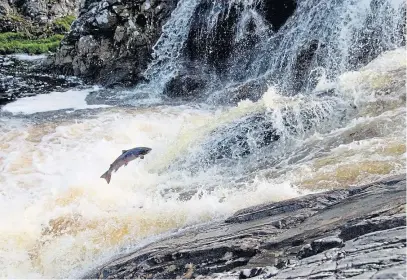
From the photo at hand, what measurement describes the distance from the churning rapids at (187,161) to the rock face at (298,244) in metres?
0.81

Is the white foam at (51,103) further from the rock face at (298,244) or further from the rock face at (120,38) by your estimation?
the rock face at (298,244)

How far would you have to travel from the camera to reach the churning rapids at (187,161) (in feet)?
20.1

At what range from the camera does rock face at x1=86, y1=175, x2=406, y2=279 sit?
3.23 meters

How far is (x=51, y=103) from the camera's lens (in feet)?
48.5

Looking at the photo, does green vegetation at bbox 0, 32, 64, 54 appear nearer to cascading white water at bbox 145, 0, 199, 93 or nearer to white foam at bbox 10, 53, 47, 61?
white foam at bbox 10, 53, 47, 61

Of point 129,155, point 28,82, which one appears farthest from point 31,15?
point 129,155

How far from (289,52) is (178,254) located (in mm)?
9695

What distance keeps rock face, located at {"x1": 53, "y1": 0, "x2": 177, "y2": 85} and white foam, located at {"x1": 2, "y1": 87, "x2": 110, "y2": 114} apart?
4.11 ft

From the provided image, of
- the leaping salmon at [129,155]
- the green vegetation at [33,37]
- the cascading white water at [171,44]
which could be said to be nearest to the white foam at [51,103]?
the cascading white water at [171,44]

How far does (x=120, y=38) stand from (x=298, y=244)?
14.2 m

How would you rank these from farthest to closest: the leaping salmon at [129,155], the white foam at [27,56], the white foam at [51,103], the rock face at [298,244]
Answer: the white foam at [27,56], the white foam at [51,103], the leaping salmon at [129,155], the rock face at [298,244]

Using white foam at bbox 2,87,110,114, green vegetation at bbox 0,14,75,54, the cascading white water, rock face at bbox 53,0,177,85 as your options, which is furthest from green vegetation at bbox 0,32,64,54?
the cascading white water

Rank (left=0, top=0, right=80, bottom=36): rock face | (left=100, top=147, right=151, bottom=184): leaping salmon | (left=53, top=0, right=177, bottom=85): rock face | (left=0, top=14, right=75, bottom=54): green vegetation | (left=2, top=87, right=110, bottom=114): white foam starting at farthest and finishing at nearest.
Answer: (left=0, top=0, right=80, bottom=36): rock face < (left=0, top=14, right=75, bottom=54): green vegetation < (left=53, top=0, right=177, bottom=85): rock face < (left=2, top=87, right=110, bottom=114): white foam < (left=100, top=147, right=151, bottom=184): leaping salmon

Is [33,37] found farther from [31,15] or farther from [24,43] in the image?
[31,15]
